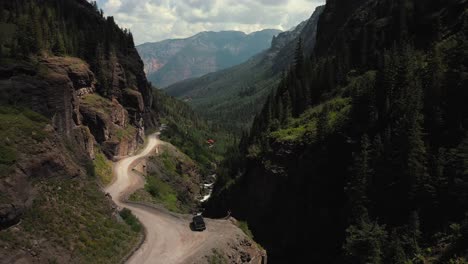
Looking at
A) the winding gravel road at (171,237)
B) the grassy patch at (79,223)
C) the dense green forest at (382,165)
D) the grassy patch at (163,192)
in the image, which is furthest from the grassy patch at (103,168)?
the grassy patch at (79,223)

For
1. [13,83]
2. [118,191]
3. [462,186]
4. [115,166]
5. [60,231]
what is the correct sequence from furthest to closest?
[115,166], [118,191], [13,83], [462,186], [60,231]

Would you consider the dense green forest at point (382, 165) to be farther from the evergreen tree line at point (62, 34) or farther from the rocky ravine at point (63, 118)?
the evergreen tree line at point (62, 34)

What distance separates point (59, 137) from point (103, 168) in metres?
29.5

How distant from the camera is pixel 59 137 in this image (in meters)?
47.9

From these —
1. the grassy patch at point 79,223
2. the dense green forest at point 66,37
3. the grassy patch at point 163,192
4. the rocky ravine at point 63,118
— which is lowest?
the grassy patch at point 163,192

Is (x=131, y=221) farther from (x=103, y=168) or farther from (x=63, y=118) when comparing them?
(x=103, y=168)

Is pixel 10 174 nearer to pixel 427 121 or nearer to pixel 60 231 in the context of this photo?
pixel 60 231

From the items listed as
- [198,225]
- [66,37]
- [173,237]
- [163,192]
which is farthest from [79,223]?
[66,37]

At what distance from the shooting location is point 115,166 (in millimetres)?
84812

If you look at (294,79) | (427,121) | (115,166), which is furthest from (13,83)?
(294,79)

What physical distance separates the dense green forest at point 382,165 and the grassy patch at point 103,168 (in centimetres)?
2694

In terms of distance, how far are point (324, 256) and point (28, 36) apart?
2689 inches

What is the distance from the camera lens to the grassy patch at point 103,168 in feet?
236

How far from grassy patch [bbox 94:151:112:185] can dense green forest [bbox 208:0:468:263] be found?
26940 mm
